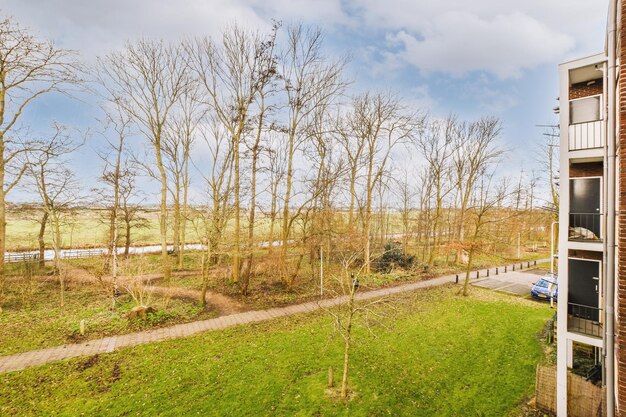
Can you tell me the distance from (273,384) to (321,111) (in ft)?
58.1

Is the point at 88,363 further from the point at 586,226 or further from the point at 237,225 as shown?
the point at 586,226

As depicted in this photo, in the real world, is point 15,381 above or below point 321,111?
below

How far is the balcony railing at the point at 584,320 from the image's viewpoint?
7492mm

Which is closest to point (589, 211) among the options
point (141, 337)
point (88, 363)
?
point (141, 337)

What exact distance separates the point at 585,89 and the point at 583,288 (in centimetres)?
602

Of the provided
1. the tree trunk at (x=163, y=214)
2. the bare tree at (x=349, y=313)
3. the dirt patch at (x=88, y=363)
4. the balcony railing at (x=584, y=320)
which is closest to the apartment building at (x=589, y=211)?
the balcony railing at (x=584, y=320)

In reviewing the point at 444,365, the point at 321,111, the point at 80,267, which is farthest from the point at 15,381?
the point at 321,111

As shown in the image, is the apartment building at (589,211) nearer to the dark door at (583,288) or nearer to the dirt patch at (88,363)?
the dark door at (583,288)

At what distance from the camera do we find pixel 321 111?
2059cm

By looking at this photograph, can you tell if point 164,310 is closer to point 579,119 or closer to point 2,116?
point 2,116

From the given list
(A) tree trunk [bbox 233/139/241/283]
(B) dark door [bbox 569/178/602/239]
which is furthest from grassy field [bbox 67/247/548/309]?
(B) dark door [bbox 569/178/602/239]

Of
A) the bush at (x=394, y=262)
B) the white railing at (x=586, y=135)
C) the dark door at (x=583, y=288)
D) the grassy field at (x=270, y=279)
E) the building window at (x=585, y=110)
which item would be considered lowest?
the grassy field at (x=270, y=279)

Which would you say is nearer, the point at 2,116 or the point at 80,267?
the point at 2,116

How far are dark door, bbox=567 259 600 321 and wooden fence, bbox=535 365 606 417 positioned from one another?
1.79m
